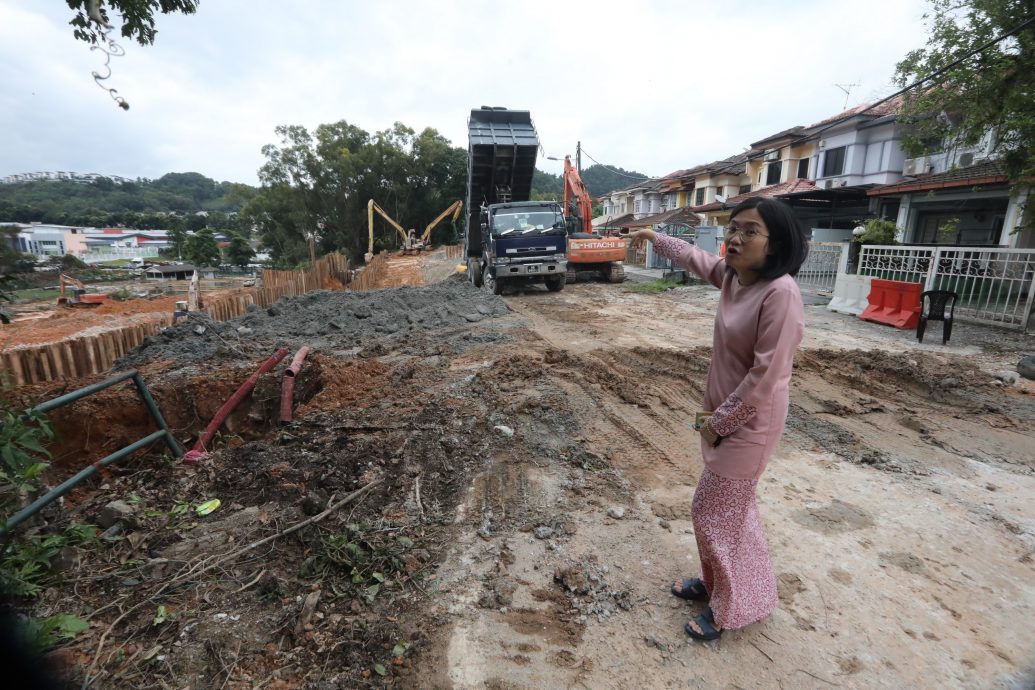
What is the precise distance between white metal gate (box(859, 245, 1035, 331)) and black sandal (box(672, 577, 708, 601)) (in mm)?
8633

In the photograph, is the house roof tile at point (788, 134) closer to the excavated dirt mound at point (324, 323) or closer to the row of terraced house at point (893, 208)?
the row of terraced house at point (893, 208)

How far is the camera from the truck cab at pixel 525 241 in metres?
12.1

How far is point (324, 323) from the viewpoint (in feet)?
28.9

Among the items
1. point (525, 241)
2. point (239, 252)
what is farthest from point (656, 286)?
point (239, 252)

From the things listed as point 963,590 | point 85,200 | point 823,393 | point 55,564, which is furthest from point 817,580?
point 85,200

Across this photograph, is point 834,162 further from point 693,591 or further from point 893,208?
point 693,591

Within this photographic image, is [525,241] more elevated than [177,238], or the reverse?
[525,241]

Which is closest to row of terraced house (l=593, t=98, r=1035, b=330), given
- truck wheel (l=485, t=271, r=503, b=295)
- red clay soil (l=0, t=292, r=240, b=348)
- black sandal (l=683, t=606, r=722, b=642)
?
truck wheel (l=485, t=271, r=503, b=295)

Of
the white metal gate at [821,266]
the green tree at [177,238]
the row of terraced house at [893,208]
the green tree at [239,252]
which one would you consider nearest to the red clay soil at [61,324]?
the row of terraced house at [893,208]

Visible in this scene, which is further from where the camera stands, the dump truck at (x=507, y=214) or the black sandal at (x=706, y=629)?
the dump truck at (x=507, y=214)

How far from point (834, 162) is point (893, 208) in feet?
14.7

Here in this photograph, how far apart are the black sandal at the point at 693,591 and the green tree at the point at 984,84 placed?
388 inches

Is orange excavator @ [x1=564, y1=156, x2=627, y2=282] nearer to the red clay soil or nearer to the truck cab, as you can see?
the truck cab

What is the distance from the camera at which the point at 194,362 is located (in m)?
6.34
